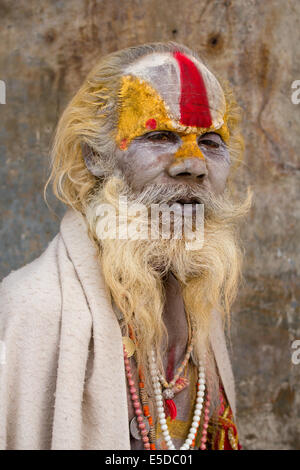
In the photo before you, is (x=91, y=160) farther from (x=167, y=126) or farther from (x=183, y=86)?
(x=183, y=86)

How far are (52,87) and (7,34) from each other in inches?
15.1

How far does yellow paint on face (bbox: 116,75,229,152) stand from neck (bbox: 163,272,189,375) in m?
0.51

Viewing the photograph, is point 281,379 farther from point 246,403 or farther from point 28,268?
point 28,268

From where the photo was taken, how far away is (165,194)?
79.0 inches

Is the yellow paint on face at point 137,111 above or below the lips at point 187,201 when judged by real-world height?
above

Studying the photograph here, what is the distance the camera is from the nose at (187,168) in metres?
2.00

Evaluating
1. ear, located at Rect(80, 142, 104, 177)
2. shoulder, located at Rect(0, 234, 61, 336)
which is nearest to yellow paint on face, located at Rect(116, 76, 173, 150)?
ear, located at Rect(80, 142, 104, 177)

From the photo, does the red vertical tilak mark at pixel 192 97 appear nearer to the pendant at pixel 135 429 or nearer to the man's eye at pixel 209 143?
the man's eye at pixel 209 143

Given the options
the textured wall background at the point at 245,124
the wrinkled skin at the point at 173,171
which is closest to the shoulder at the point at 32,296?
the wrinkled skin at the point at 173,171

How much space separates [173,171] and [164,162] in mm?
53

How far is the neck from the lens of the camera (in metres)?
2.14

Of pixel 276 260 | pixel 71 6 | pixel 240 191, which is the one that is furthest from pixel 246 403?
pixel 71 6

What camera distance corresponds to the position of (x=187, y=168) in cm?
200

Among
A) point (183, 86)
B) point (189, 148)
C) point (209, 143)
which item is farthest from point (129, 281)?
point (183, 86)
